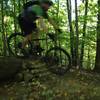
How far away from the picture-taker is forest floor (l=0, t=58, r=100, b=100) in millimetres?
6902

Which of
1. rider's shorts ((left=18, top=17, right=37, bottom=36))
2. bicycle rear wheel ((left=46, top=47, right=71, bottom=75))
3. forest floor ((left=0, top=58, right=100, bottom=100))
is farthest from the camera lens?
bicycle rear wheel ((left=46, top=47, right=71, bottom=75))

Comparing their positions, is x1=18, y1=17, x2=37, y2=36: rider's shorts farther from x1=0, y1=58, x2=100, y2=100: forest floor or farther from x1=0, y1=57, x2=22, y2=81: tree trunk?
x1=0, y1=58, x2=100, y2=100: forest floor

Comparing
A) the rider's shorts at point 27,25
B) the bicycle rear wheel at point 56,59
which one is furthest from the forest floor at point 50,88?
the rider's shorts at point 27,25

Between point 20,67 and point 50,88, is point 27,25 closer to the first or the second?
point 20,67

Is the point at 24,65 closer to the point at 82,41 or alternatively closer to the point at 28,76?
the point at 28,76

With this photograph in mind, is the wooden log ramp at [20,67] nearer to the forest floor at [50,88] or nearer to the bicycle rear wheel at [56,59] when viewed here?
the forest floor at [50,88]

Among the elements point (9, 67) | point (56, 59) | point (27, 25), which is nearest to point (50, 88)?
point (56, 59)

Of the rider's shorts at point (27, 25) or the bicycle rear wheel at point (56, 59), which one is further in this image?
the bicycle rear wheel at point (56, 59)

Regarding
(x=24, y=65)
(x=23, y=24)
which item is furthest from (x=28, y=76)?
(x=23, y=24)

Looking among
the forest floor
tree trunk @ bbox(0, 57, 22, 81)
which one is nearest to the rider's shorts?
tree trunk @ bbox(0, 57, 22, 81)

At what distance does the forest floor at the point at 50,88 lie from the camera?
272 inches

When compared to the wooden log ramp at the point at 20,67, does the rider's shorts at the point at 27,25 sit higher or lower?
higher

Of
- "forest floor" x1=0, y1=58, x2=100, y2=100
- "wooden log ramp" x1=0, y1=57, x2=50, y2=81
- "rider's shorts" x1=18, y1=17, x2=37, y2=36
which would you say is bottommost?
"forest floor" x1=0, y1=58, x2=100, y2=100

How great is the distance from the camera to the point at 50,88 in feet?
24.4
